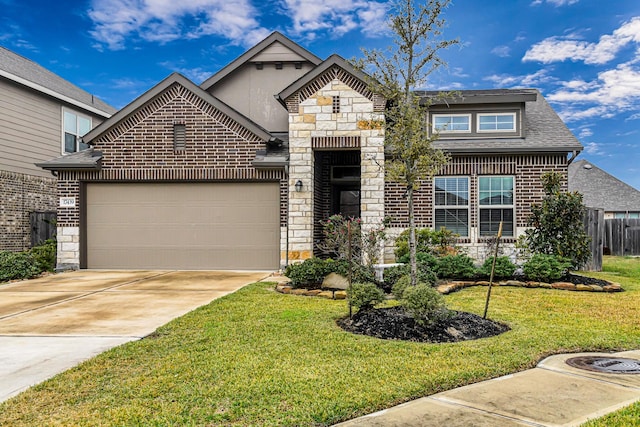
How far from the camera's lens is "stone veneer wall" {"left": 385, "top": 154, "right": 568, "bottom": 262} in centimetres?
1373

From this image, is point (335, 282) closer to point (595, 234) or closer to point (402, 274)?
point (402, 274)

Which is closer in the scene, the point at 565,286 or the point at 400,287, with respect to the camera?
the point at 400,287

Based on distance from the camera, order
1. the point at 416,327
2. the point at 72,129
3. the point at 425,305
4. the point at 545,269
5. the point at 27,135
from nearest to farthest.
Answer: the point at 425,305 < the point at 416,327 < the point at 545,269 < the point at 27,135 < the point at 72,129

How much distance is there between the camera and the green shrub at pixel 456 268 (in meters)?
11.4

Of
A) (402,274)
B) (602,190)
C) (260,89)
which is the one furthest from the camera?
(602,190)

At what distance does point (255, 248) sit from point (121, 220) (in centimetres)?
388

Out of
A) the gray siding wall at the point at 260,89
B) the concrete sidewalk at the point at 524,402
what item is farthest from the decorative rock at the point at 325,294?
the gray siding wall at the point at 260,89

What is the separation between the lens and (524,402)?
162 inches

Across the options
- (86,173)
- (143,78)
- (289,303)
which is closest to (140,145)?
(86,173)

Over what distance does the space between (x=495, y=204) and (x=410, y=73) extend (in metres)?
7.68

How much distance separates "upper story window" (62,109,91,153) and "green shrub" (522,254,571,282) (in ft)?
52.8

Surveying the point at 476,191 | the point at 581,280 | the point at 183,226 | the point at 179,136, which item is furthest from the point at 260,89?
the point at 581,280

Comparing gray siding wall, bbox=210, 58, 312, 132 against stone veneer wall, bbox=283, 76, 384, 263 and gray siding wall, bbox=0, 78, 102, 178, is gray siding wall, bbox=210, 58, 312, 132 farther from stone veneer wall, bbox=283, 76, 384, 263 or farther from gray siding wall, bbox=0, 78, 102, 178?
gray siding wall, bbox=0, 78, 102, 178

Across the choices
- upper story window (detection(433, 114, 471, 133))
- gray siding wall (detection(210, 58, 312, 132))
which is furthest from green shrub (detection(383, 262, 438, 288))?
gray siding wall (detection(210, 58, 312, 132))
